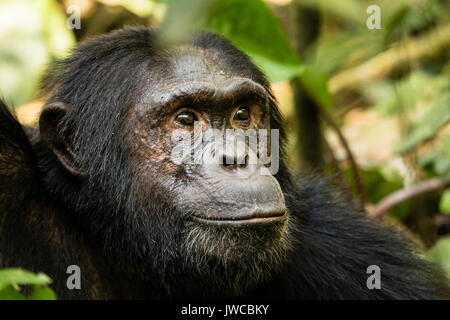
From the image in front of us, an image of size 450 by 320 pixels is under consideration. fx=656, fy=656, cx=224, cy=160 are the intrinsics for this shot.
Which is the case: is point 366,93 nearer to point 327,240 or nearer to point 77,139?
point 327,240

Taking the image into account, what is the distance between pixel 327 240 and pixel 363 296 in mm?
585

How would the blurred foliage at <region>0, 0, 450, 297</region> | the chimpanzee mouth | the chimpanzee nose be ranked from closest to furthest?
the chimpanzee mouth → the chimpanzee nose → the blurred foliage at <region>0, 0, 450, 297</region>

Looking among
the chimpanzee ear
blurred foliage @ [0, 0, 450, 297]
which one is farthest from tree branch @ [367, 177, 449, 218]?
the chimpanzee ear

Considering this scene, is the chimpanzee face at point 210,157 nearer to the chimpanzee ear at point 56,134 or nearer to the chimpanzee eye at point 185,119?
the chimpanzee eye at point 185,119

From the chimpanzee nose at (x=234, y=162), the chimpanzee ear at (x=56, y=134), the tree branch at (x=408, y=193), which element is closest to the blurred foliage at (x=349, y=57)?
the tree branch at (x=408, y=193)

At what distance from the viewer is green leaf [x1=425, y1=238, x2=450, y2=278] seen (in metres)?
6.34

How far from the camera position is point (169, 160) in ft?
15.5

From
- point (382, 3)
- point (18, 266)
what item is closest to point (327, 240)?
point (382, 3)

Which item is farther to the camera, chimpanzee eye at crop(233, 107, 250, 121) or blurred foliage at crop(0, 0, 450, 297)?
blurred foliage at crop(0, 0, 450, 297)

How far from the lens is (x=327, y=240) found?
595cm

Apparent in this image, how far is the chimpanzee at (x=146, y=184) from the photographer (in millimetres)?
4480

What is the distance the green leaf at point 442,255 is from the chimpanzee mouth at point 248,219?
2580 mm

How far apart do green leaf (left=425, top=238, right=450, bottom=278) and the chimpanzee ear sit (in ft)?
11.6

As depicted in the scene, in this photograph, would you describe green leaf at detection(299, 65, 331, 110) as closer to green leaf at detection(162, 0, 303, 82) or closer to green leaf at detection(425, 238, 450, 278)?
green leaf at detection(162, 0, 303, 82)
